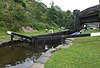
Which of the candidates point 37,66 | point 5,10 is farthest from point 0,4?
point 37,66

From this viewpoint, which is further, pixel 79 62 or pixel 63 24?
pixel 63 24

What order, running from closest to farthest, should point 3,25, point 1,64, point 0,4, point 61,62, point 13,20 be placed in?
point 61,62 < point 1,64 < point 3,25 < point 13,20 < point 0,4

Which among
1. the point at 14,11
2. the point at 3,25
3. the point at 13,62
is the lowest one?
the point at 13,62

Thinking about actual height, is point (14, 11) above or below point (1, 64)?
above

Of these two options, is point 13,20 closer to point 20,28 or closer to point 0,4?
point 20,28

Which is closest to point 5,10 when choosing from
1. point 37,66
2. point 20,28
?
point 20,28

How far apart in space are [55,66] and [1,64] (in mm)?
4320

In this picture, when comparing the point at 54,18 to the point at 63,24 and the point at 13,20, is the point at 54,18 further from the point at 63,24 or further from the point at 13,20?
the point at 13,20

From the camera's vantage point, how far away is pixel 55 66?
983 cm

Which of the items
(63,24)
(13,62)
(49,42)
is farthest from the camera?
(63,24)

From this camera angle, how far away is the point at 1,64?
40.9 feet

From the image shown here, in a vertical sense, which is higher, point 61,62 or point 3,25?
point 3,25

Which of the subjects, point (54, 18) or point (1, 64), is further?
point (54, 18)

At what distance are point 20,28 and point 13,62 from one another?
23.9 metres
